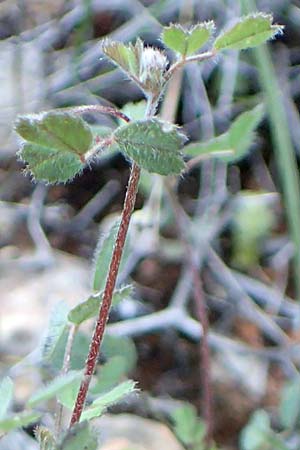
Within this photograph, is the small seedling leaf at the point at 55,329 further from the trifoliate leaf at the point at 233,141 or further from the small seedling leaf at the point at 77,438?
the trifoliate leaf at the point at 233,141

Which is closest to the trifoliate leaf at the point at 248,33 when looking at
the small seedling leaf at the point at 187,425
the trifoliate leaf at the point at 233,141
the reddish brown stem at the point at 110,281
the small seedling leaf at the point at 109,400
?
the reddish brown stem at the point at 110,281

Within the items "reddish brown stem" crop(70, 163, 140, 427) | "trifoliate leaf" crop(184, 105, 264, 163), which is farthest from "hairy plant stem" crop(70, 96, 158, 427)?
"trifoliate leaf" crop(184, 105, 264, 163)

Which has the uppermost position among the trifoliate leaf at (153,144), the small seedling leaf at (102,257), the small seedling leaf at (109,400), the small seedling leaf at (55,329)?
the trifoliate leaf at (153,144)

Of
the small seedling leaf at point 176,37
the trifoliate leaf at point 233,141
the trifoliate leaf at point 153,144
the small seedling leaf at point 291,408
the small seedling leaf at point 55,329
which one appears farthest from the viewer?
the small seedling leaf at point 291,408

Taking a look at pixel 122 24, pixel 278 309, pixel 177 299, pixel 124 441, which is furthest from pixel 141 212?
pixel 122 24

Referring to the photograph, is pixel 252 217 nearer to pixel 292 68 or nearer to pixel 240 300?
pixel 240 300

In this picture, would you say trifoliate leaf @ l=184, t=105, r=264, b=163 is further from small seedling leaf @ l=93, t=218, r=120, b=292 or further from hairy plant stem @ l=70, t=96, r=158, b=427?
hairy plant stem @ l=70, t=96, r=158, b=427

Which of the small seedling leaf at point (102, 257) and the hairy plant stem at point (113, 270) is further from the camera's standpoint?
the small seedling leaf at point (102, 257)
